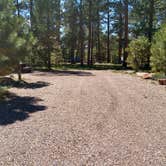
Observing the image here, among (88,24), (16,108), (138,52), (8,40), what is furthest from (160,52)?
(88,24)

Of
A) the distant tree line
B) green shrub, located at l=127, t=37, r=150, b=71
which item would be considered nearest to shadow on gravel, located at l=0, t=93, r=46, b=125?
the distant tree line

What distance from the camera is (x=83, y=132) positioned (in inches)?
232

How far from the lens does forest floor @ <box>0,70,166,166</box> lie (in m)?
4.47

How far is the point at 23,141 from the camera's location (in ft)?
17.5

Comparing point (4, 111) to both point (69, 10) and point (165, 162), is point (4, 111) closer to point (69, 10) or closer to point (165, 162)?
point (165, 162)

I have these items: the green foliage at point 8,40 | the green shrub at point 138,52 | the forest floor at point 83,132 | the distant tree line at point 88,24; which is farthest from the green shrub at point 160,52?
the green foliage at point 8,40

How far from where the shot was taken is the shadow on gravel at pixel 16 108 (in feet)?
24.0

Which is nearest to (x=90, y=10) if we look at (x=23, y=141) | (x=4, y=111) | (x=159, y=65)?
(x=159, y=65)

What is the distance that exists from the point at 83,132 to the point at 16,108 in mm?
3452

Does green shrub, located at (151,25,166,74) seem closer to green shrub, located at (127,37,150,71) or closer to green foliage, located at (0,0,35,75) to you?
green shrub, located at (127,37,150,71)

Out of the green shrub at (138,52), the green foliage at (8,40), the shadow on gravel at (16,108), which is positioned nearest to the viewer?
the shadow on gravel at (16,108)

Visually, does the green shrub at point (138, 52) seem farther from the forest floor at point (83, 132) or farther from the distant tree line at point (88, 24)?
the forest floor at point (83, 132)

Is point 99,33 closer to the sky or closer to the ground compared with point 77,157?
closer to the sky

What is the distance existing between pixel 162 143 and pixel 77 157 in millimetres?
1571
